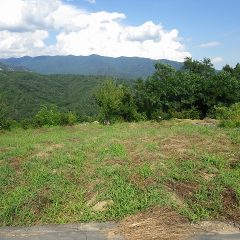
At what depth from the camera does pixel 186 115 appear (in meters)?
34.2

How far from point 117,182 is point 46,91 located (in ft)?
378

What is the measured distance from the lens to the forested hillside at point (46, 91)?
298 feet

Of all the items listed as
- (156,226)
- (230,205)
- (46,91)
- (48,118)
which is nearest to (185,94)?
(48,118)

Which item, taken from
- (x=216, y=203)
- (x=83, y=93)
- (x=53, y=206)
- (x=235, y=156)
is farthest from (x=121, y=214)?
(x=83, y=93)

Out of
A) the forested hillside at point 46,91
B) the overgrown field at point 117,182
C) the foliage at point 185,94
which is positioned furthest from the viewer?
the forested hillside at point 46,91

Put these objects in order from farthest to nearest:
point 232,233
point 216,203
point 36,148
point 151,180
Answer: point 36,148, point 151,180, point 216,203, point 232,233

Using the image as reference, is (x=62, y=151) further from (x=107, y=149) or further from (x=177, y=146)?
(x=177, y=146)

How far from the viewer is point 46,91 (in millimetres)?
118562

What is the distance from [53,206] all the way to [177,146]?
3.81 meters

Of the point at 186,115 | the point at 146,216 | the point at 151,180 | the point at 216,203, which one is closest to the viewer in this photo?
the point at 146,216

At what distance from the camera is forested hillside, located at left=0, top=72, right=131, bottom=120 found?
90931mm

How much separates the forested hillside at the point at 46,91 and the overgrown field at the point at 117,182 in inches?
2843

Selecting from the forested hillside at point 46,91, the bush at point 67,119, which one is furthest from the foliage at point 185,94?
the forested hillside at point 46,91

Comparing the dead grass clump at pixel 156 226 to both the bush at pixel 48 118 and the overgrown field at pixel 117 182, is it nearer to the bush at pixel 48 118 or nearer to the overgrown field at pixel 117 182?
the overgrown field at pixel 117 182
